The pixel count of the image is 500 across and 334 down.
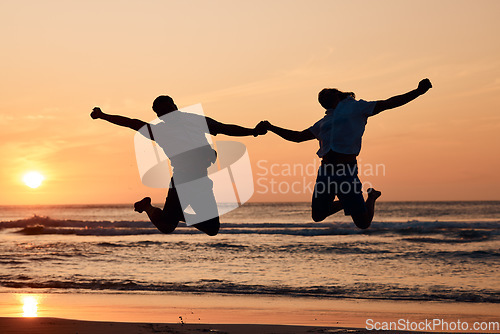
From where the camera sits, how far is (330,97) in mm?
6875

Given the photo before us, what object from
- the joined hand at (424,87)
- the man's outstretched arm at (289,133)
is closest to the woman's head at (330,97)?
the man's outstretched arm at (289,133)

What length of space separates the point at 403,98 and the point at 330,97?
2.90 feet

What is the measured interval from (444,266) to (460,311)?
698cm

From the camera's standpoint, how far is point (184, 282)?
16.8 metres

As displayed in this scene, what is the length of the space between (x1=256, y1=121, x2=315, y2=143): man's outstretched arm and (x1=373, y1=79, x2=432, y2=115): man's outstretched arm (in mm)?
912

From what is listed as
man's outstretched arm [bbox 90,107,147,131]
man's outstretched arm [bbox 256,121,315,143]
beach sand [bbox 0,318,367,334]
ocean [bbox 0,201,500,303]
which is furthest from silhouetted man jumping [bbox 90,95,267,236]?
ocean [bbox 0,201,500,303]

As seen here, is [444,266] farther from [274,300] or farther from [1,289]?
[1,289]

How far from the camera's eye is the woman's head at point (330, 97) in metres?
6.88

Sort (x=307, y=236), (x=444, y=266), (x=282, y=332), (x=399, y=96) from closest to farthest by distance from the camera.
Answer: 1. (x=399, y=96)
2. (x=282, y=332)
3. (x=444, y=266)
4. (x=307, y=236)

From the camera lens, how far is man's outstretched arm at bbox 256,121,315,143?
715cm

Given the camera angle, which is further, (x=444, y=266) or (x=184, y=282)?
(x=444, y=266)

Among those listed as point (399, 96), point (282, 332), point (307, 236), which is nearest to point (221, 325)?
point (282, 332)

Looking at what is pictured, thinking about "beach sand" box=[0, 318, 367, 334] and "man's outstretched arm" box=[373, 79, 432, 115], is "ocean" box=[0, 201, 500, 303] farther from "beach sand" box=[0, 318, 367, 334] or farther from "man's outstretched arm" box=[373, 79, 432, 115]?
"man's outstretched arm" box=[373, 79, 432, 115]

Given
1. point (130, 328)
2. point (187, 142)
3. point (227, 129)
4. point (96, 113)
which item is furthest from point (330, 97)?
point (130, 328)
